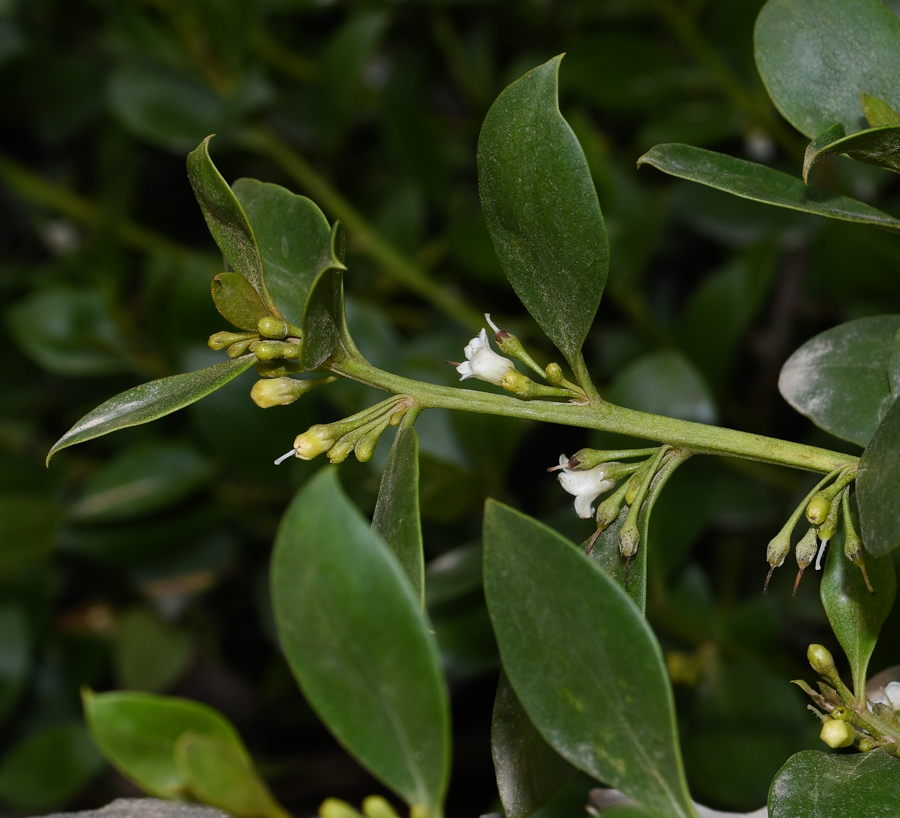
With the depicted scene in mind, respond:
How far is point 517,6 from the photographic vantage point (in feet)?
6.66

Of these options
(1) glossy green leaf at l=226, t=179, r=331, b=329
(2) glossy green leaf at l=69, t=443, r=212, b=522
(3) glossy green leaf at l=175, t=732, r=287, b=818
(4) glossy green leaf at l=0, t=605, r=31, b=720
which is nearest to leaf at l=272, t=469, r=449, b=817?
(3) glossy green leaf at l=175, t=732, r=287, b=818

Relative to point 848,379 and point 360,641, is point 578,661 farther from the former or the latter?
point 848,379

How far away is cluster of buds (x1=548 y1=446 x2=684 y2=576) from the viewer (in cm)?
68

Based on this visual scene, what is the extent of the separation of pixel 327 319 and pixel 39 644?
1.67 meters

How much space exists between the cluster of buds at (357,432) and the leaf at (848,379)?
1.10 feet

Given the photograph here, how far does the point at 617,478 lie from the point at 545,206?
0.21m

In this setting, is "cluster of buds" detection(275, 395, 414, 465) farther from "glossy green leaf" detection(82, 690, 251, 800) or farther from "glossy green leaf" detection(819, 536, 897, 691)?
"glossy green leaf" detection(819, 536, 897, 691)

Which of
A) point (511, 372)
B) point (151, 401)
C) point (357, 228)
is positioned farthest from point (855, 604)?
point (357, 228)

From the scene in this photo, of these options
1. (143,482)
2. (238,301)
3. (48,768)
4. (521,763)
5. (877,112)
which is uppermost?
(877,112)

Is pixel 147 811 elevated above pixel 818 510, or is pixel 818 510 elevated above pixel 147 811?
pixel 818 510

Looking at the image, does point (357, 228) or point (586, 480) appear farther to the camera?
point (357, 228)

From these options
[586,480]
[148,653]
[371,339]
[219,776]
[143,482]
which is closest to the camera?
[219,776]

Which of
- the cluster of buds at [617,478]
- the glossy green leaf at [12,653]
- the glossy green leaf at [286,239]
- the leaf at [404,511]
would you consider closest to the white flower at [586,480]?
the cluster of buds at [617,478]

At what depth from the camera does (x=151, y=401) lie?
65cm
